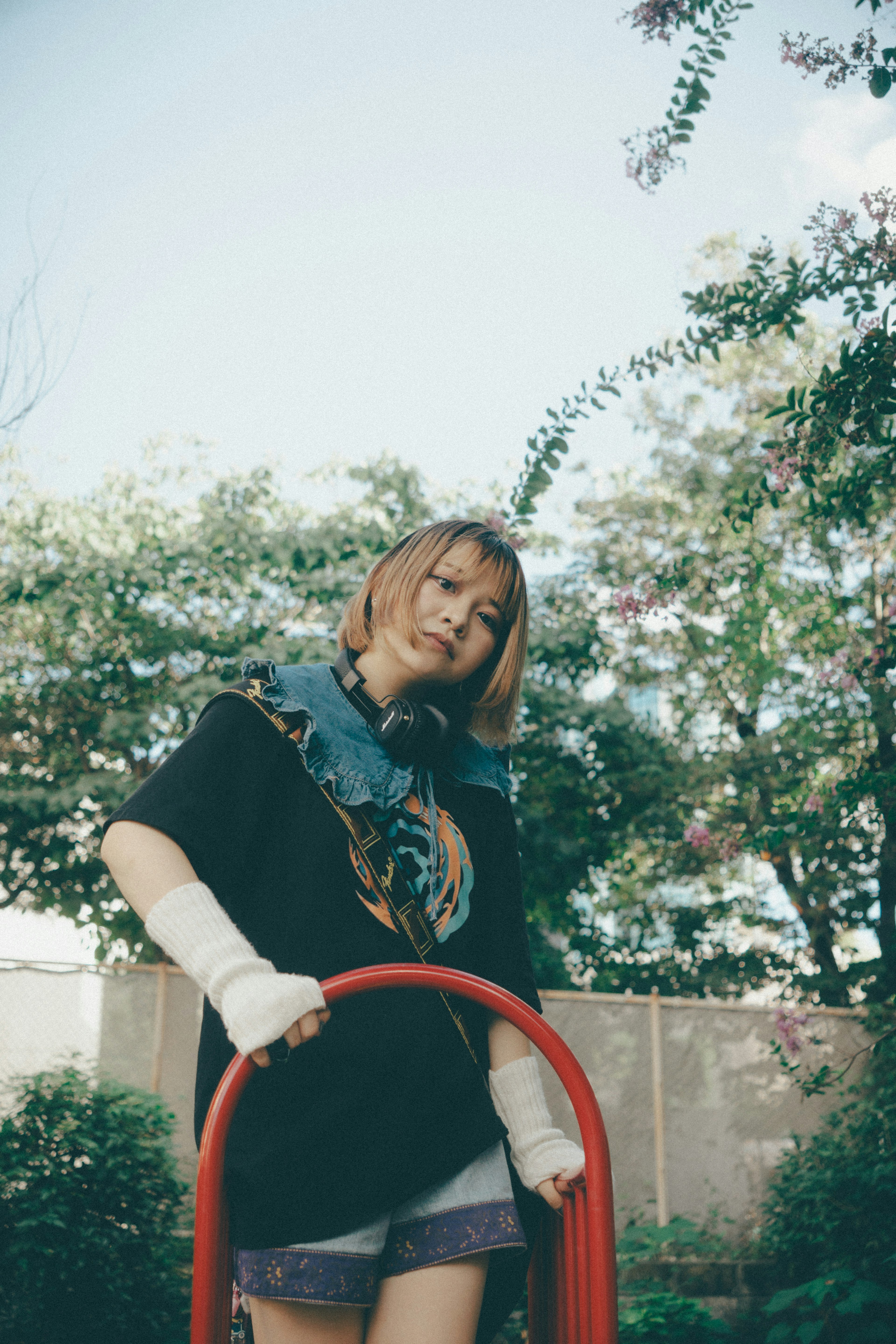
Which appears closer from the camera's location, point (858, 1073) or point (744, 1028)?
point (858, 1073)

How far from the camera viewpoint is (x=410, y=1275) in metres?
1.29

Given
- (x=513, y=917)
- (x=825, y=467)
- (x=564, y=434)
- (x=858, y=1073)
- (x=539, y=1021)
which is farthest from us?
(x=858, y=1073)

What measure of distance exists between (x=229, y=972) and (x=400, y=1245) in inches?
19.2

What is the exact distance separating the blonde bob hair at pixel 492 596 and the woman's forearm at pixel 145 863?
528 millimetres

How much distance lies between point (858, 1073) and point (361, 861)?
588 cm

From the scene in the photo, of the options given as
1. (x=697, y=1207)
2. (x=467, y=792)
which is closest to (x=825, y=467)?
(x=467, y=792)

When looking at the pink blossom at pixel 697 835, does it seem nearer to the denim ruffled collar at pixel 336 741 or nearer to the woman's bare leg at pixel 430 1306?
the denim ruffled collar at pixel 336 741

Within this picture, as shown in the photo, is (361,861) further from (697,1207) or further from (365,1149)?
(697,1207)

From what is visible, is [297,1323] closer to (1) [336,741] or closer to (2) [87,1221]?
(1) [336,741]

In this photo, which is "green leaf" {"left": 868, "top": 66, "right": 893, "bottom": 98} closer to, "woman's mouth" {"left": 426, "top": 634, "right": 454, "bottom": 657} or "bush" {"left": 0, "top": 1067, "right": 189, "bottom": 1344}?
"woman's mouth" {"left": 426, "top": 634, "right": 454, "bottom": 657}

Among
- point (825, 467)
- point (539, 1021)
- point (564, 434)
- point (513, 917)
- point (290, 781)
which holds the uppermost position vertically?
point (564, 434)

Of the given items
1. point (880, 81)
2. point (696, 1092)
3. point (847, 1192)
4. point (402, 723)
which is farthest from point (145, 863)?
point (696, 1092)

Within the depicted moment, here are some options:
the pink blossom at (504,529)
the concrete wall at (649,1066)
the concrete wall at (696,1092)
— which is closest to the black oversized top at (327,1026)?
the pink blossom at (504,529)

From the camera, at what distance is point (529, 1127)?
145 cm
